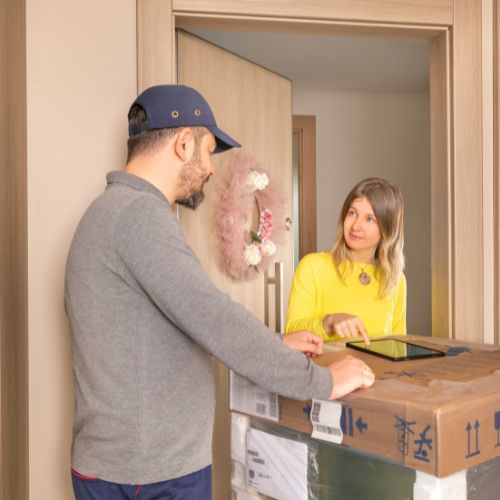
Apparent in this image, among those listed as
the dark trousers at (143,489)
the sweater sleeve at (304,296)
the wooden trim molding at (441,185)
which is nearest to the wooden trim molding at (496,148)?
the wooden trim molding at (441,185)

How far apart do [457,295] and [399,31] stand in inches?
36.6

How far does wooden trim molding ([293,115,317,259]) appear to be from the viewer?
4223 millimetres

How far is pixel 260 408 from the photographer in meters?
1.11

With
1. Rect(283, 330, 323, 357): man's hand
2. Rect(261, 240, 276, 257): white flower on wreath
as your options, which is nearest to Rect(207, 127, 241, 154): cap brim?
Rect(283, 330, 323, 357): man's hand

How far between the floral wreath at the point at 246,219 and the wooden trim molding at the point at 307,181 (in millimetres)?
1599

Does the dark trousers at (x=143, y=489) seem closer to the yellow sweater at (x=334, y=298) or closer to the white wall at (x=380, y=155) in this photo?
the yellow sweater at (x=334, y=298)

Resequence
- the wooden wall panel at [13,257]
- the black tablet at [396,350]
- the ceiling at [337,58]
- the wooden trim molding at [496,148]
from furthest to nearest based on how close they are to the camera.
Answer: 1. the ceiling at [337,58]
2. the wooden trim molding at [496,148]
3. the wooden wall panel at [13,257]
4. the black tablet at [396,350]

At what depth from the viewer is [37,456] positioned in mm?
1738

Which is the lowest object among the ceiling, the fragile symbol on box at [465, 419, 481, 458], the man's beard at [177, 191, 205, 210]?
the fragile symbol on box at [465, 419, 481, 458]

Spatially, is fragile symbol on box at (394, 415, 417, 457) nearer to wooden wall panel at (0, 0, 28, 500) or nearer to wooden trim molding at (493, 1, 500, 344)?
wooden wall panel at (0, 0, 28, 500)

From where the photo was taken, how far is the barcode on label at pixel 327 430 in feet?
3.12

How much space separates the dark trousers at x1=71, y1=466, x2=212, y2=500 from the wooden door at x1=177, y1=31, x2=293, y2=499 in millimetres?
1233

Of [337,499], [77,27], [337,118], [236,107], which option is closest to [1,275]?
[77,27]

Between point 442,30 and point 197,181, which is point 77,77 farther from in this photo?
point 442,30
